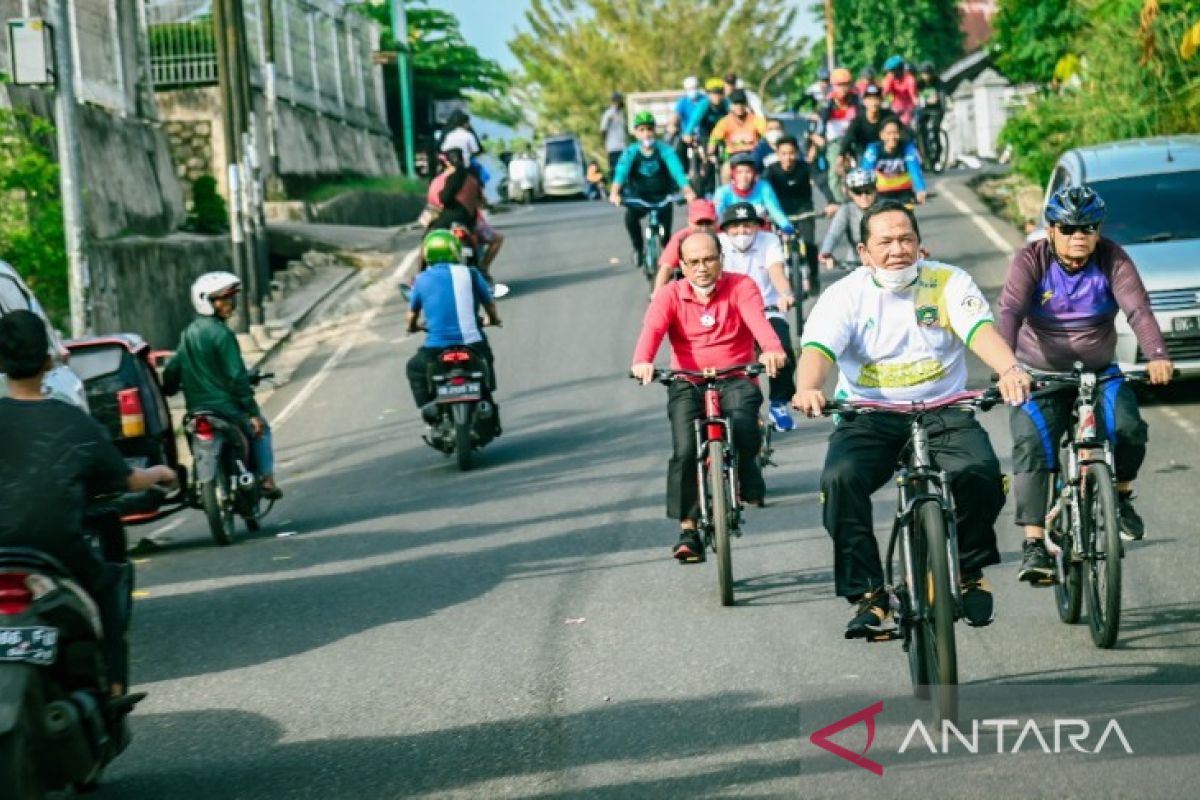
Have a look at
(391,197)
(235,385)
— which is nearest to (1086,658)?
(235,385)

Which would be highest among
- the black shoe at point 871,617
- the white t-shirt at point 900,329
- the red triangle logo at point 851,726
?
the white t-shirt at point 900,329

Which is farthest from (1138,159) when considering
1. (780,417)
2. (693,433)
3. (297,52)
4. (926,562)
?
(297,52)

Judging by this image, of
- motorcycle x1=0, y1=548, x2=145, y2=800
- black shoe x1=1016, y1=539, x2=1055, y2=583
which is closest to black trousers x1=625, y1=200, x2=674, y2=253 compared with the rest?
black shoe x1=1016, y1=539, x2=1055, y2=583

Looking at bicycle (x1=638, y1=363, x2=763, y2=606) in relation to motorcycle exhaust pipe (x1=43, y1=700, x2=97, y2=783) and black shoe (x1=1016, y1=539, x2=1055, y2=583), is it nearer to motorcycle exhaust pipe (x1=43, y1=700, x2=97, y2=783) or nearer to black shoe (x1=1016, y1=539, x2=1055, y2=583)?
black shoe (x1=1016, y1=539, x2=1055, y2=583)

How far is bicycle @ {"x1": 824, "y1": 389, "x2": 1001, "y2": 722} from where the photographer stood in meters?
7.34

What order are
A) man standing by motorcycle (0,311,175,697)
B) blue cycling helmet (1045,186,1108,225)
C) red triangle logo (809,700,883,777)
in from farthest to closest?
1. blue cycling helmet (1045,186,1108,225)
2. red triangle logo (809,700,883,777)
3. man standing by motorcycle (0,311,175,697)

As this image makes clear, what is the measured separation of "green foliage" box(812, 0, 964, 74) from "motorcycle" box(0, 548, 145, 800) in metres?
80.4

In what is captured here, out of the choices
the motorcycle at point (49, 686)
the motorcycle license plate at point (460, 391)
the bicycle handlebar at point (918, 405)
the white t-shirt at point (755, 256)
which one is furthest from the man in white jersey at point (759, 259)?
the motorcycle at point (49, 686)

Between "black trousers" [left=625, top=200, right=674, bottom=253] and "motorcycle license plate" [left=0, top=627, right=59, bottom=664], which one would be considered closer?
"motorcycle license plate" [left=0, top=627, right=59, bottom=664]

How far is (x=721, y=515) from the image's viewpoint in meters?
10.5

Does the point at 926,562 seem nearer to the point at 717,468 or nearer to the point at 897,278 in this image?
the point at 897,278

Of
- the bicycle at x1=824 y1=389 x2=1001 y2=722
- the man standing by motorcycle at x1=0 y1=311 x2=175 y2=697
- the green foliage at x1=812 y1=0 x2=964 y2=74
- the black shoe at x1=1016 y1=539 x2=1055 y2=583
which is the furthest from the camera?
the green foliage at x1=812 y1=0 x2=964 y2=74

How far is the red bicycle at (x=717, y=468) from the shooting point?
34.1 feet

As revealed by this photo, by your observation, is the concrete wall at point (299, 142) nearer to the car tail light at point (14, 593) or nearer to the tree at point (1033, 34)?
the tree at point (1033, 34)
